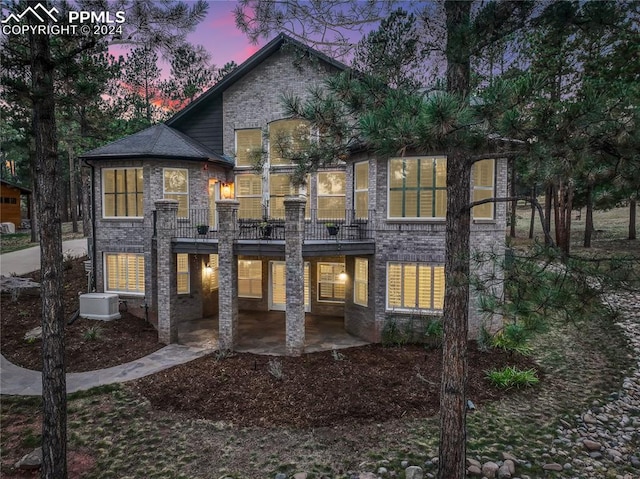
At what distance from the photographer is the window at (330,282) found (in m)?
13.7

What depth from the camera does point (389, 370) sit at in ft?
27.9

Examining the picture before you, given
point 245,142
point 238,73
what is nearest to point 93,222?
point 245,142

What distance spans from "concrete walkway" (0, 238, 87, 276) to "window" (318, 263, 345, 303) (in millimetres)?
→ 13940

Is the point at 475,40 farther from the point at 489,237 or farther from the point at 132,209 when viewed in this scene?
the point at 132,209

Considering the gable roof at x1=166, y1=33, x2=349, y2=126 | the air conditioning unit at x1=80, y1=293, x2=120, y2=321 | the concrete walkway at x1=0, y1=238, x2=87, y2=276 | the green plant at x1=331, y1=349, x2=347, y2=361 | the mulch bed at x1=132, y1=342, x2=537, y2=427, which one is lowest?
the mulch bed at x1=132, y1=342, x2=537, y2=427

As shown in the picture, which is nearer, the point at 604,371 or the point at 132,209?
the point at 604,371

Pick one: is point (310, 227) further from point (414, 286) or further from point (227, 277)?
point (414, 286)

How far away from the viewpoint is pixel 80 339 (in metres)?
10.5

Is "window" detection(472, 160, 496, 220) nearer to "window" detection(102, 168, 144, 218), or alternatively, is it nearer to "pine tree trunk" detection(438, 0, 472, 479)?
"pine tree trunk" detection(438, 0, 472, 479)

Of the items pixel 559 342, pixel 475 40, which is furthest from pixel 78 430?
pixel 559 342

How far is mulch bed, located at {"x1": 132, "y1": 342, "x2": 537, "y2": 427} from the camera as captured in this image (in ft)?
22.2

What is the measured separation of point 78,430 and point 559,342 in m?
12.3

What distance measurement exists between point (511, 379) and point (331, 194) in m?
8.25

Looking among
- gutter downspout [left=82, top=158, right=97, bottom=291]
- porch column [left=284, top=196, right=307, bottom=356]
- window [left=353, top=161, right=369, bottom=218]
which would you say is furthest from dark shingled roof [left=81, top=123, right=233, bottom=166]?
window [left=353, top=161, right=369, bottom=218]
